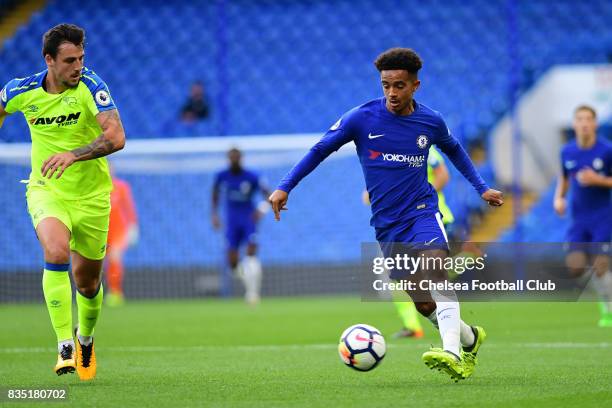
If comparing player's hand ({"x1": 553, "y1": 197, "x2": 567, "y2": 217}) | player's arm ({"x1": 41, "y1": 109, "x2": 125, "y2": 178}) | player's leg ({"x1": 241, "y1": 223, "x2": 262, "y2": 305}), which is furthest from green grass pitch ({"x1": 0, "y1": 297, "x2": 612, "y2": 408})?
player's leg ({"x1": 241, "y1": 223, "x2": 262, "y2": 305})

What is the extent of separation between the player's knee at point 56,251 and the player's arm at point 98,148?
50 centimetres

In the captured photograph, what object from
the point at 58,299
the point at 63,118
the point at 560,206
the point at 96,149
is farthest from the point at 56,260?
the point at 560,206

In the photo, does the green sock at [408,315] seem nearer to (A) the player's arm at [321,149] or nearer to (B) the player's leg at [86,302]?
(A) the player's arm at [321,149]

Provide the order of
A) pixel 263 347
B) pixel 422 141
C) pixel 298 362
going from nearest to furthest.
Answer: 1. pixel 422 141
2. pixel 298 362
3. pixel 263 347

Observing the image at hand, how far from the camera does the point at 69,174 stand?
24.9 ft

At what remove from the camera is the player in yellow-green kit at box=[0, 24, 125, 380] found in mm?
7266

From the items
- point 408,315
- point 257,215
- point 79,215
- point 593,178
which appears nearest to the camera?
point 79,215

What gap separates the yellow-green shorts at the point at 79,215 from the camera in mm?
7422

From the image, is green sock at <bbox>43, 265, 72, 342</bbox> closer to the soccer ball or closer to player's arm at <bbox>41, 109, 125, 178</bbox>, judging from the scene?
player's arm at <bbox>41, 109, 125, 178</bbox>

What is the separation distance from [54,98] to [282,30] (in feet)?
52.3

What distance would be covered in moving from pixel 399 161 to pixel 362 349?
1286 millimetres

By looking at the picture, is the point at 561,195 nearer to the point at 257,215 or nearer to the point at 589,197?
the point at 589,197

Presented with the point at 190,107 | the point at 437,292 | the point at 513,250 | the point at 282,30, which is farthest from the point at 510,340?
the point at 282,30

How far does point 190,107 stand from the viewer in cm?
2147
